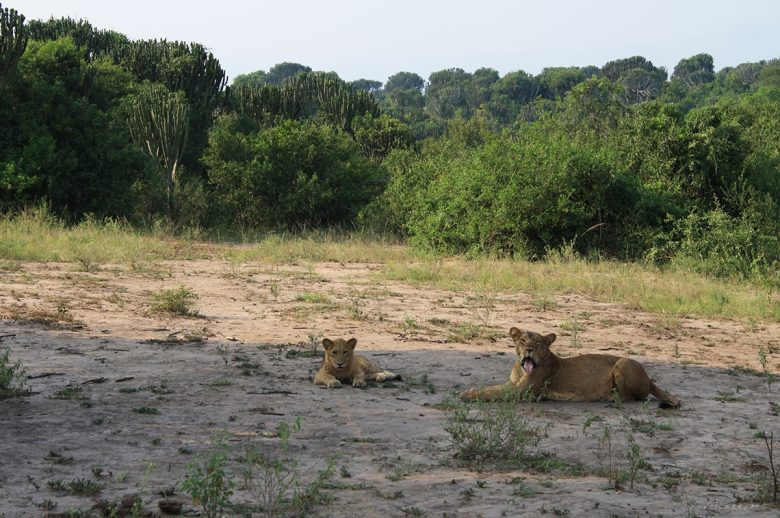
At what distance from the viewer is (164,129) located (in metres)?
25.8

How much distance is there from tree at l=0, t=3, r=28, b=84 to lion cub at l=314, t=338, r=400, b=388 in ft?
51.2

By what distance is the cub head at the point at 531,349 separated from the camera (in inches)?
297

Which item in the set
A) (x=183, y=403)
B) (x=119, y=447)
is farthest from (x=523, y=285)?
(x=119, y=447)

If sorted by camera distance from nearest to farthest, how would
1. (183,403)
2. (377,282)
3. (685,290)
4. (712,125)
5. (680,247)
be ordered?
1. (183,403)
2. (685,290)
3. (377,282)
4. (680,247)
5. (712,125)

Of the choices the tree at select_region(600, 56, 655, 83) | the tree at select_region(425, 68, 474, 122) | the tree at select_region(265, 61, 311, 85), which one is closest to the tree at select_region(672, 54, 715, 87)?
the tree at select_region(600, 56, 655, 83)

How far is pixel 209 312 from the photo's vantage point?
11977 millimetres

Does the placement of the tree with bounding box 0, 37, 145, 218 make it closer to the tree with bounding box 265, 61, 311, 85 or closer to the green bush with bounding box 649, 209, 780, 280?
the green bush with bounding box 649, 209, 780, 280

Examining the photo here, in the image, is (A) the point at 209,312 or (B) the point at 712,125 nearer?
(A) the point at 209,312

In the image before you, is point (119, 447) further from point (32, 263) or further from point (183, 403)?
point (32, 263)

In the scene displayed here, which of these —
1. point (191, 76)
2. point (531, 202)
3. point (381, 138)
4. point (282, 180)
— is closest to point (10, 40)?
point (282, 180)

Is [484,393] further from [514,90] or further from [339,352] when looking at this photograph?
[514,90]

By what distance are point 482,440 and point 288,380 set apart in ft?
A: 8.47

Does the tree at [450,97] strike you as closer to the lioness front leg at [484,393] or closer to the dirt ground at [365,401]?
the dirt ground at [365,401]

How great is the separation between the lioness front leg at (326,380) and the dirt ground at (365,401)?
0.24 feet
